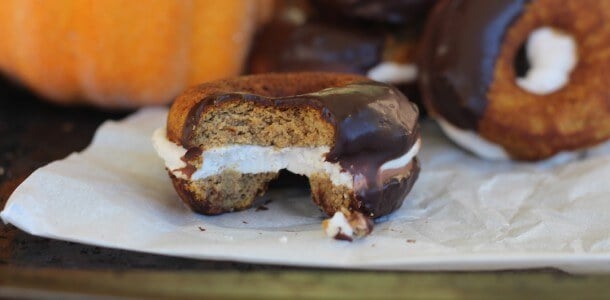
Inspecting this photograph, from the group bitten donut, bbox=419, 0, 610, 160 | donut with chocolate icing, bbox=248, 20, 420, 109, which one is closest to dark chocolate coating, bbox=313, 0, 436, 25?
donut with chocolate icing, bbox=248, 20, 420, 109

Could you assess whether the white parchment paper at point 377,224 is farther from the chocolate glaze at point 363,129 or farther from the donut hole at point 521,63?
the donut hole at point 521,63

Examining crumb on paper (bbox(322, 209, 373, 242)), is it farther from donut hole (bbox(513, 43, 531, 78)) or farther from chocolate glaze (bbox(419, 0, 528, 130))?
donut hole (bbox(513, 43, 531, 78))

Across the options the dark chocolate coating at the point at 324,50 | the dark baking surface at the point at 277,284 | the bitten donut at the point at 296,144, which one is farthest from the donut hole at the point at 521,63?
the dark baking surface at the point at 277,284

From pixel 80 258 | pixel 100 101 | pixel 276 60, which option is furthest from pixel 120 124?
pixel 80 258

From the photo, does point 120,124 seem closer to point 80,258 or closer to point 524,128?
point 80,258

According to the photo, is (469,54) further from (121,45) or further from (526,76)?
(121,45)

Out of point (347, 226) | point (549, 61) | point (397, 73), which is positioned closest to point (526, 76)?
point (549, 61)
